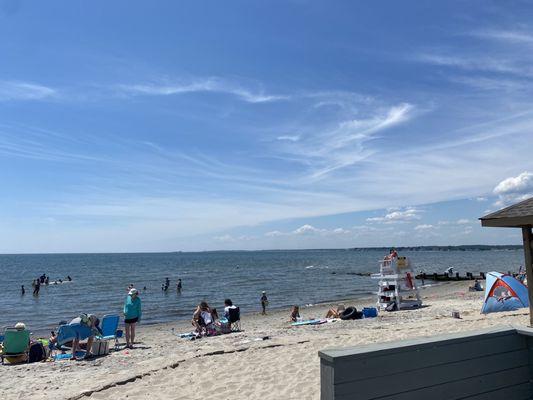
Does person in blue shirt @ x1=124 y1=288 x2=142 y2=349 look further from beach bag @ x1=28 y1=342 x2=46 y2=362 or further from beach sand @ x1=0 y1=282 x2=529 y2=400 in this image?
beach bag @ x1=28 y1=342 x2=46 y2=362

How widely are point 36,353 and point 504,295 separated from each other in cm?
1446

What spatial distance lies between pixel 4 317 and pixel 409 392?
28.8 m

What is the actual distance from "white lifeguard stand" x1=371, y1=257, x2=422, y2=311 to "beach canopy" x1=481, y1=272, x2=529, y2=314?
3.58 m

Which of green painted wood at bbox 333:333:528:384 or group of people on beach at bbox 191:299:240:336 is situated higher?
green painted wood at bbox 333:333:528:384

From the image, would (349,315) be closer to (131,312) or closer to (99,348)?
(131,312)

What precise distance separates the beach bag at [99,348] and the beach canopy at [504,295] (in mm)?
12202

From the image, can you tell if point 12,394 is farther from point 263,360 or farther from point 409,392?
point 409,392

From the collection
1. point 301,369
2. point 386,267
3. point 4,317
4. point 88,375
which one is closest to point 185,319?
point 386,267

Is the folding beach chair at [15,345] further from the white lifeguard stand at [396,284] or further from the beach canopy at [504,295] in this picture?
the beach canopy at [504,295]

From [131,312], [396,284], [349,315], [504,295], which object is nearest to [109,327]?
[131,312]

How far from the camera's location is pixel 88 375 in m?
8.34

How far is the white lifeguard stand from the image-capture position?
1898cm

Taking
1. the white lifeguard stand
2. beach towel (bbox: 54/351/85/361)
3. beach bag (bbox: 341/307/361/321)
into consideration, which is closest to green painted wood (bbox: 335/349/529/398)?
beach towel (bbox: 54/351/85/361)

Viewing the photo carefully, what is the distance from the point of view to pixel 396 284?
19.0 metres
